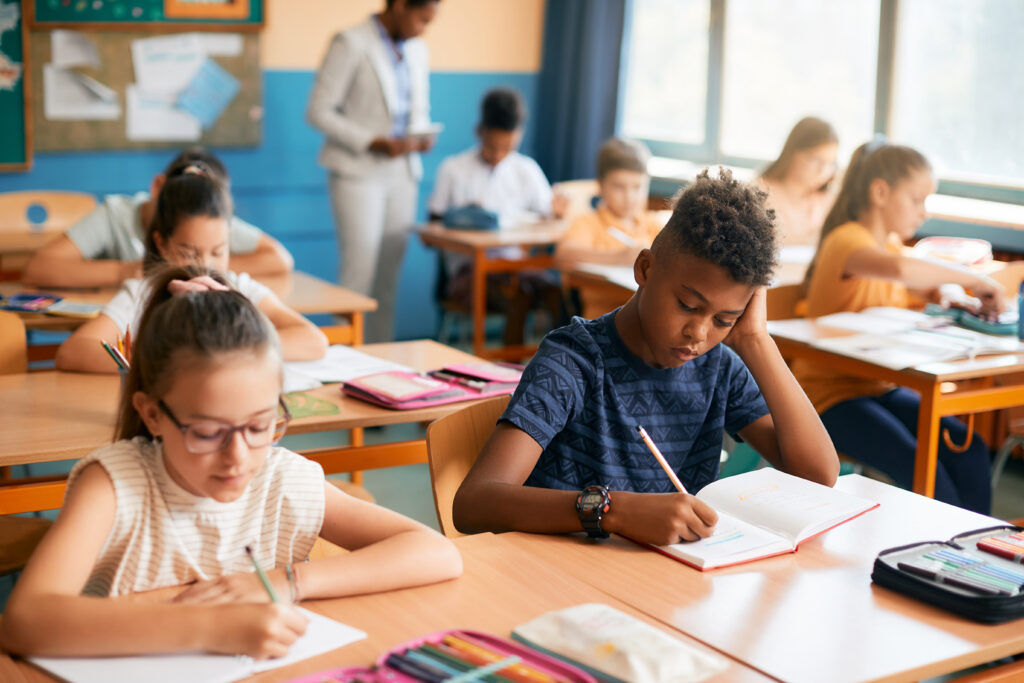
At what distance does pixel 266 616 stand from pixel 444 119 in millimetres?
5171

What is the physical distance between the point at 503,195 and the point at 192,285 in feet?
12.9

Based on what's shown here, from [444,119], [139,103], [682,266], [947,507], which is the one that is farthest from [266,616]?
[444,119]

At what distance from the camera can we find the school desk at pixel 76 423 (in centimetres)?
195

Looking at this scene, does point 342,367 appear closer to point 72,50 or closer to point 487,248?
point 487,248

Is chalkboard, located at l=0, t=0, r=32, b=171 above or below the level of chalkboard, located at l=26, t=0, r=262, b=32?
below

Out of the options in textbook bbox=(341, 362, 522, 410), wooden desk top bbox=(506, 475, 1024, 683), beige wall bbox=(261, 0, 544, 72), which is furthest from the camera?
beige wall bbox=(261, 0, 544, 72)

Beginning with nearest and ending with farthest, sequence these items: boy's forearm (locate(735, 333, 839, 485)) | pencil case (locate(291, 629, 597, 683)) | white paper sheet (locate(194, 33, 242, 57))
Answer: pencil case (locate(291, 629, 597, 683)), boy's forearm (locate(735, 333, 839, 485)), white paper sheet (locate(194, 33, 242, 57))

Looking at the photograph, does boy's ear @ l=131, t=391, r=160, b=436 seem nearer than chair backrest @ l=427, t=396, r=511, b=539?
Yes

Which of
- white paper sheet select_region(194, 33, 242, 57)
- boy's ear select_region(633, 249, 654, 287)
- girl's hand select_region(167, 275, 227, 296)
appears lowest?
girl's hand select_region(167, 275, 227, 296)

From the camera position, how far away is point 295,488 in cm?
136

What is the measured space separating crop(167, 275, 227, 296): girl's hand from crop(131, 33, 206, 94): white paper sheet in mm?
3990

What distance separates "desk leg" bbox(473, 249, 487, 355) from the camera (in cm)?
457

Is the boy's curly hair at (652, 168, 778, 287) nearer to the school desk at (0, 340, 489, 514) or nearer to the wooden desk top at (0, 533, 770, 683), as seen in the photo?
the wooden desk top at (0, 533, 770, 683)

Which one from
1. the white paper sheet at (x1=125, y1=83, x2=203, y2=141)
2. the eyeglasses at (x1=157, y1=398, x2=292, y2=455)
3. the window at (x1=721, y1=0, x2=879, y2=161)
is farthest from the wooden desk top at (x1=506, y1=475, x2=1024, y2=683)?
the white paper sheet at (x1=125, y1=83, x2=203, y2=141)
